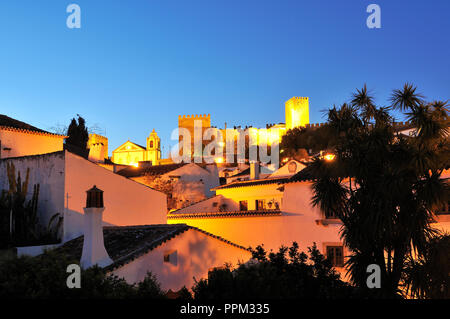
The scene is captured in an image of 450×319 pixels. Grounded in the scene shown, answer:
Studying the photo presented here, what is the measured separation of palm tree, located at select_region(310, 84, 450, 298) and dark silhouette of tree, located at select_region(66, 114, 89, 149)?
28105 mm

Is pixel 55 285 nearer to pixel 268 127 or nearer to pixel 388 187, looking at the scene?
pixel 388 187

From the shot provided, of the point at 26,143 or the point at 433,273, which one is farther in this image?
the point at 26,143

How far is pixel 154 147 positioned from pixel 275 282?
71527 millimetres

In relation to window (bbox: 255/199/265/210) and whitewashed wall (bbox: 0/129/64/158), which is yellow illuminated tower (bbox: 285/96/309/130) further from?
whitewashed wall (bbox: 0/129/64/158)

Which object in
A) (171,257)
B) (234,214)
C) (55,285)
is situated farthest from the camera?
(234,214)

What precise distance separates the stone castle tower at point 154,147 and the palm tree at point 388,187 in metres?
66.7

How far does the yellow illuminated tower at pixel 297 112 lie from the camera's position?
7838 centimetres

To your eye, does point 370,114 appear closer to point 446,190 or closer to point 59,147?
point 446,190

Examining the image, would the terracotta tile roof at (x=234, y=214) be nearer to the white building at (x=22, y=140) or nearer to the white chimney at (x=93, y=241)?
the white building at (x=22, y=140)

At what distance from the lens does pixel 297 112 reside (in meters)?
78.8

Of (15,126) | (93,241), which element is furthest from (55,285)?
(15,126)

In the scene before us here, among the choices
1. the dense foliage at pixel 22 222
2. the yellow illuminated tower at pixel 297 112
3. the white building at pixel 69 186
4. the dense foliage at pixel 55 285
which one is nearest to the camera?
the dense foliage at pixel 55 285

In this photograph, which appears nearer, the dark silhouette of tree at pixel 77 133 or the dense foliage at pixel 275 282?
A: the dense foliage at pixel 275 282

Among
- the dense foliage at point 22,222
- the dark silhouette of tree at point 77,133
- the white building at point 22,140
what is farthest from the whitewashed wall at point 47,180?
the dark silhouette of tree at point 77,133
